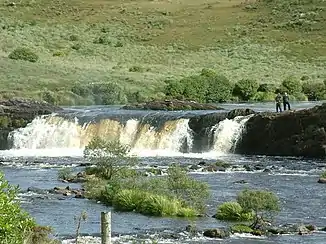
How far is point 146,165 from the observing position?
45938 mm

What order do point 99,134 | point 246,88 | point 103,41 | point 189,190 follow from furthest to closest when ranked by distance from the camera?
point 103,41, point 246,88, point 99,134, point 189,190

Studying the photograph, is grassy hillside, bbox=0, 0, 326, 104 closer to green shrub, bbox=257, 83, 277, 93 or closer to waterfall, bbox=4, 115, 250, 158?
green shrub, bbox=257, 83, 277, 93

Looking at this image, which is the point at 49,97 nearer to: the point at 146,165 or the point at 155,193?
the point at 146,165

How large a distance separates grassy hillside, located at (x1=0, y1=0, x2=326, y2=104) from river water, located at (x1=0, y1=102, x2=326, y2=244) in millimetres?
10753

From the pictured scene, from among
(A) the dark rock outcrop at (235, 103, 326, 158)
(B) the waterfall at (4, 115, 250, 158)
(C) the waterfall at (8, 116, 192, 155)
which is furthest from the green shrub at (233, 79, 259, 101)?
(A) the dark rock outcrop at (235, 103, 326, 158)

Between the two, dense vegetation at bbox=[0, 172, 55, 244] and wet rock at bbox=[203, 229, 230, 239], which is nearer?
dense vegetation at bbox=[0, 172, 55, 244]

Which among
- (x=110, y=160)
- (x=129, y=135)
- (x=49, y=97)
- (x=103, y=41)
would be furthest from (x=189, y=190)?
(x=103, y=41)

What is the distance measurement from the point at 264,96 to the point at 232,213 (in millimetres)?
51735

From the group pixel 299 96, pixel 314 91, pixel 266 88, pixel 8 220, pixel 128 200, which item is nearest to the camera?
pixel 8 220

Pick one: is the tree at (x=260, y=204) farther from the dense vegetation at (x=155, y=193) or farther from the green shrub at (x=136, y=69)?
the green shrub at (x=136, y=69)

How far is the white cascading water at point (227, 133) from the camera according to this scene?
55094 mm

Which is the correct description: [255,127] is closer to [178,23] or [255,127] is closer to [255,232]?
[255,232]

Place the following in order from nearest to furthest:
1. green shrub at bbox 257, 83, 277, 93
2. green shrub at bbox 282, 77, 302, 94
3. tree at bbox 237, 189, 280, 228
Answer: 1. tree at bbox 237, 189, 280, 228
2. green shrub at bbox 282, 77, 302, 94
3. green shrub at bbox 257, 83, 277, 93

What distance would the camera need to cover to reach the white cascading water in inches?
2169
